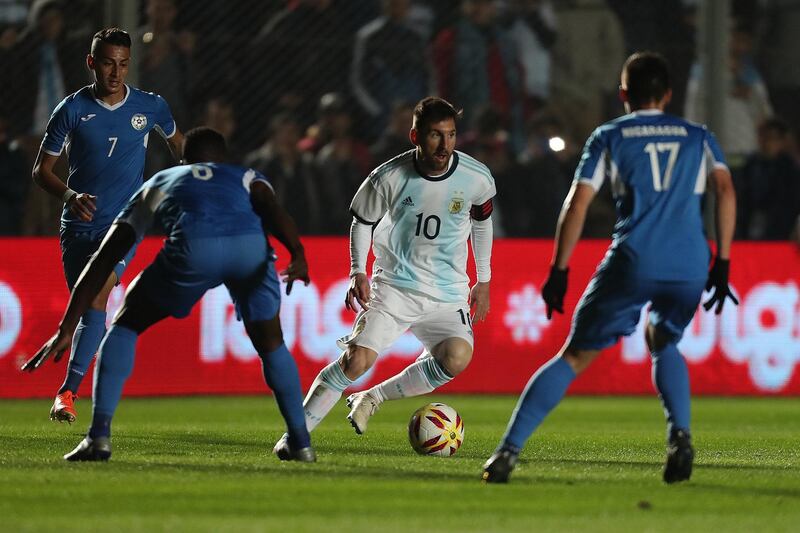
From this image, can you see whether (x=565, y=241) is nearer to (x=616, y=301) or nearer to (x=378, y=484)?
(x=616, y=301)

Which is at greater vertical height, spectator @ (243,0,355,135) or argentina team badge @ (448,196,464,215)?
spectator @ (243,0,355,135)

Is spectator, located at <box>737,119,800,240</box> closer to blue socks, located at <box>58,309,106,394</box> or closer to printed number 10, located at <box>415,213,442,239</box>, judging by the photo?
printed number 10, located at <box>415,213,442,239</box>

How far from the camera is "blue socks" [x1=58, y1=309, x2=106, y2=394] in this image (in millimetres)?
8984

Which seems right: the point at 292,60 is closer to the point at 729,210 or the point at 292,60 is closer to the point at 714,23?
the point at 714,23

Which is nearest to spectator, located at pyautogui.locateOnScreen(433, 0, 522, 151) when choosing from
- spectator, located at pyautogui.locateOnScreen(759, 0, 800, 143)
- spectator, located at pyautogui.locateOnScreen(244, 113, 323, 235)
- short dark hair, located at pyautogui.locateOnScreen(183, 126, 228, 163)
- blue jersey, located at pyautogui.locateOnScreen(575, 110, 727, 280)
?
spectator, located at pyautogui.locateOnScreen(244, 113, 323, 235)

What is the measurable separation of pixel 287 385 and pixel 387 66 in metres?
8.26

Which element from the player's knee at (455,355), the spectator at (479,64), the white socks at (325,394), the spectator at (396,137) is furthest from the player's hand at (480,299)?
the spectator at (479,64)

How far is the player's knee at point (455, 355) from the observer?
8.23m

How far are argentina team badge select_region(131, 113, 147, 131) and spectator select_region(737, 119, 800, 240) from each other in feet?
23.8

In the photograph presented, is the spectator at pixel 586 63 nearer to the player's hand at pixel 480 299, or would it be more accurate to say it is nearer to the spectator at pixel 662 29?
the spectator at pixel 662 29

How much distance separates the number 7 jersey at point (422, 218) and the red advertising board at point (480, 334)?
16.1ft

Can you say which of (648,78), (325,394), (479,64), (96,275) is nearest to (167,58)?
(479,64)

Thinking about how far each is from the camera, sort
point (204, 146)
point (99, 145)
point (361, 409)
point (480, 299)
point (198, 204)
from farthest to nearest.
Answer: point (99, 145)
point (480, 299)
point (361, 409)
point (204, 146)
point (198, 204)

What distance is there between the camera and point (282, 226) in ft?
22.0
